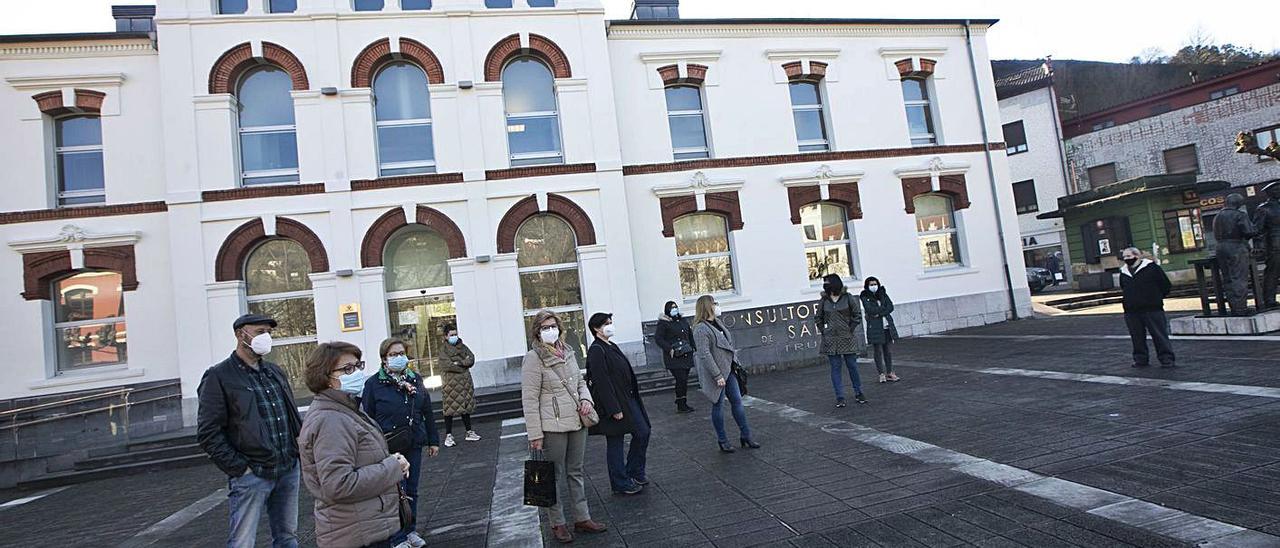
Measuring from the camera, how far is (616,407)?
551cm

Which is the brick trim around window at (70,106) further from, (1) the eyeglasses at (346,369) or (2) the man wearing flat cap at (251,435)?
(1) the eyeglasses at (346,369)

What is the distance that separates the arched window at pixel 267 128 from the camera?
14.4 metres

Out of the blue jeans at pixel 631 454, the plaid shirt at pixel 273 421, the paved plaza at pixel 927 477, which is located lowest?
the paved plaza at pixel 927 477

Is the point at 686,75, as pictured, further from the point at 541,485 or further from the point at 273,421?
the point at 273,421

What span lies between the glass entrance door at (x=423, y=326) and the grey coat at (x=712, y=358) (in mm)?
9066

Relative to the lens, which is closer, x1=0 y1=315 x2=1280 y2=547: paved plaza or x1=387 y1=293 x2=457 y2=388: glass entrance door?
x1=0 y1=315 x2=1280 y2=547: paved plaza

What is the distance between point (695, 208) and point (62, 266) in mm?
14061

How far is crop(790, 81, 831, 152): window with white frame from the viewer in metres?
17.7

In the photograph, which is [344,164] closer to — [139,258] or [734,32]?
[139,258]

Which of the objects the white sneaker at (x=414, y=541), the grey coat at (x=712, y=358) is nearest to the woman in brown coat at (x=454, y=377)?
the grey coat at (x=712, y=358)

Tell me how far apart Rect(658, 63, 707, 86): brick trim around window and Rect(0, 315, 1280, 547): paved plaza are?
9578 mm

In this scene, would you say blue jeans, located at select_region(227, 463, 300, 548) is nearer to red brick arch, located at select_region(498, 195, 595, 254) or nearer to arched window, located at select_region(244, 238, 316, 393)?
red brick arch, located at select_region(498, 195, 595, 254)

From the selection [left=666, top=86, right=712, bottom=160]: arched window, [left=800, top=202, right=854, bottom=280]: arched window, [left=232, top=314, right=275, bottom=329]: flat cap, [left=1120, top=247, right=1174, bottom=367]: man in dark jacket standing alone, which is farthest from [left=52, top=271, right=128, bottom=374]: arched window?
[left=1120, top=247, right=1174, bottom=367]: man in dark jacket standing alone

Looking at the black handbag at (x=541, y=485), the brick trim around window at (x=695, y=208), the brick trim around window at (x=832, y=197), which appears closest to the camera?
the black handbag at (x=541, y=485)
